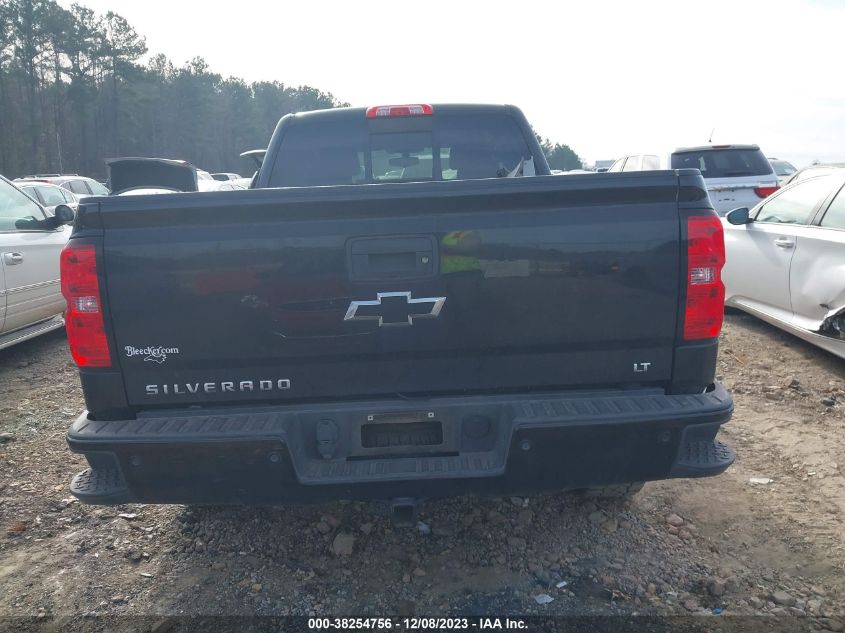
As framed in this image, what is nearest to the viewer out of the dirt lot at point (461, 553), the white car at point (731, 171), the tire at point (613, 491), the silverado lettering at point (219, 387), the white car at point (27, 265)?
the silverado lettering at point (219, 387)

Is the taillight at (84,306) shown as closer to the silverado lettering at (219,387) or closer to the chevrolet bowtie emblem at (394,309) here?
the silverado lettering at (219,387)

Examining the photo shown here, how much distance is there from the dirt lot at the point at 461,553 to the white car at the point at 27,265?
234 cm

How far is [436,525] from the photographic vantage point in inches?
131

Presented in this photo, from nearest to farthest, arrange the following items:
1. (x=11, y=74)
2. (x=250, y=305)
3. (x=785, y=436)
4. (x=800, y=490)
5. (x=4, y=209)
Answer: (x=250, y=305) → (x=800, y=490) → (x=785, y=436) → (x=4, y=209) → (x=11, y=74)

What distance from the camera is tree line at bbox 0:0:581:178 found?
149ft

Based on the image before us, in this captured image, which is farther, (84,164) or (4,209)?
(84,164)

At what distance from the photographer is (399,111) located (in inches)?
166

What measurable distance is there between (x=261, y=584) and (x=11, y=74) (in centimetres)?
5542

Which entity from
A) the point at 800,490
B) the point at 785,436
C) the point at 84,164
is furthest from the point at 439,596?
the point at 84,164

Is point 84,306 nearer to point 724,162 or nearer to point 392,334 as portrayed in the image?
point 392,334

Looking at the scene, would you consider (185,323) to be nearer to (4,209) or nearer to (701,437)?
(701,437)

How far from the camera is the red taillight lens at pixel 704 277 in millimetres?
2430

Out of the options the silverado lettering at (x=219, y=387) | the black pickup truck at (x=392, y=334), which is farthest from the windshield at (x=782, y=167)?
the silverado lettering at (x=219, y=387)

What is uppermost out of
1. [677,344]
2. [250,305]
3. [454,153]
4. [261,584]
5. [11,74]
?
[11,74]
